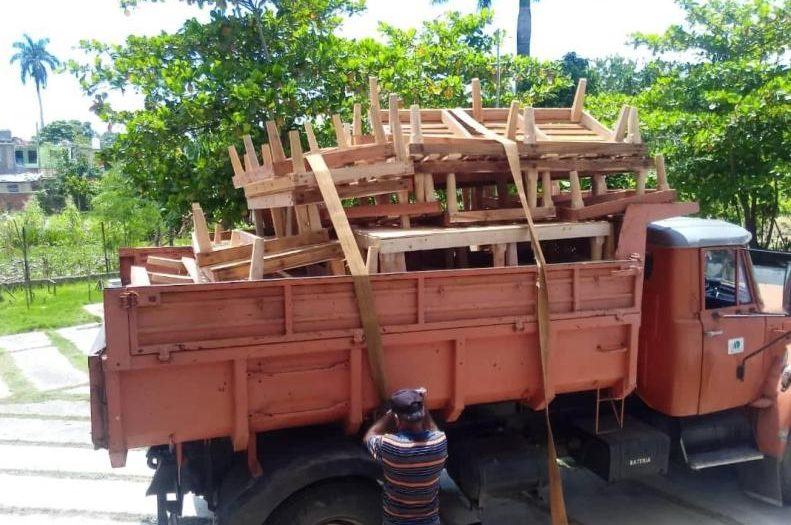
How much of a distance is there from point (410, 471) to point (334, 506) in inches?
22.5

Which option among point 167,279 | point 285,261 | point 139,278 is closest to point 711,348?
point 285,261

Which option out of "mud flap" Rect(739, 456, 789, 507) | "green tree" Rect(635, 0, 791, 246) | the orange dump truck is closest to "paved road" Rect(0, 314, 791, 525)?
"mud flap" Rect(739, 456, 789, 507)

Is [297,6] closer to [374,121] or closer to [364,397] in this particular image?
[374,121]

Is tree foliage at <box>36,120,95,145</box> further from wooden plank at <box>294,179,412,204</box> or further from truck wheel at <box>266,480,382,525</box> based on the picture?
truck wheel at <box>266,480,382,525</box>

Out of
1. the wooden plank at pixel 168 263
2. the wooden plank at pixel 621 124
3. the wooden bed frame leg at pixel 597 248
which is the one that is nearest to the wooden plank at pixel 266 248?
the wooden plank at pixel 168 263

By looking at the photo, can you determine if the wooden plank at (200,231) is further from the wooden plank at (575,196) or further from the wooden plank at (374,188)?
the wooden plank at (575,196)

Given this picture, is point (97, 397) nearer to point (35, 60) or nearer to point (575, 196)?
point (575, 196)

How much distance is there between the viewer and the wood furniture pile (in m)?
3.66

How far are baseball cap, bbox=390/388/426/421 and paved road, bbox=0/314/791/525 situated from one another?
1873 millimetres

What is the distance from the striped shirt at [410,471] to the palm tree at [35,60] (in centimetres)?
8149

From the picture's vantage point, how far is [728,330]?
14.3ft

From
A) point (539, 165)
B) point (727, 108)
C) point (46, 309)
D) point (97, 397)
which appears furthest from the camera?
point (46, 309)

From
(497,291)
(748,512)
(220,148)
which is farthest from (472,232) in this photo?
(220,148)

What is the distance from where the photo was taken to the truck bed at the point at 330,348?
3.00m
